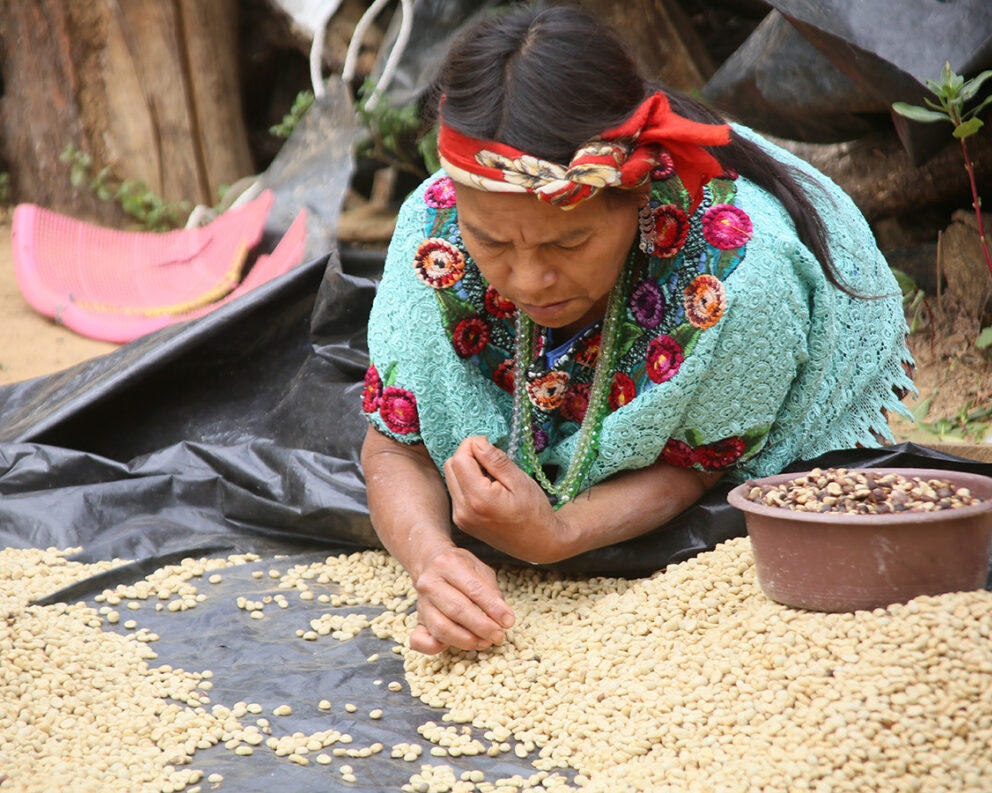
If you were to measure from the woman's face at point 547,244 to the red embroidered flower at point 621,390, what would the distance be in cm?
30

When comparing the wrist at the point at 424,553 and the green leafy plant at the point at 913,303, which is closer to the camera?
the wrist at the point at 424,553

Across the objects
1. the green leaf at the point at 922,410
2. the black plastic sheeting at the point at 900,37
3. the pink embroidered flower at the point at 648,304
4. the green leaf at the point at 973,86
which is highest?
the black plastic sheeting at the point at 900,37

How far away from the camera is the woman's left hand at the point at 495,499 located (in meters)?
2.14

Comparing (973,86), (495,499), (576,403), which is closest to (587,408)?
(576,403)

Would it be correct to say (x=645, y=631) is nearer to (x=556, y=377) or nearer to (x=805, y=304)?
(x=556, y=377)

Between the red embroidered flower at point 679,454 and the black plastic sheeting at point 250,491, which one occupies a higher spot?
the red embroidered flower at point 679,454

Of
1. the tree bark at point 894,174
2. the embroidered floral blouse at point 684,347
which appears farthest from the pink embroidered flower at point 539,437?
the tree bark at point 894,174

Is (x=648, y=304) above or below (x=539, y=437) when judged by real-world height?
above

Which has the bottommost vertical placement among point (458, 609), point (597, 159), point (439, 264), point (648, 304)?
point (458, 609)

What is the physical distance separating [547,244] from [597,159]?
0.19 meters

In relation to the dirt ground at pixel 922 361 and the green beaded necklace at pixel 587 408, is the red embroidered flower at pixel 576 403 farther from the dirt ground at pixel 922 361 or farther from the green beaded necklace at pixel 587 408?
the dirt ground at pixel 922 361

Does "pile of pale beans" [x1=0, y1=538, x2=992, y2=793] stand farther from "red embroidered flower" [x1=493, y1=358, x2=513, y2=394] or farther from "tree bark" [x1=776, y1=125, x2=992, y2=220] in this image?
"tree bark" [x1=776, y1=125, x2=992, y2=220]

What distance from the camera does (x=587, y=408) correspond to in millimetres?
2455

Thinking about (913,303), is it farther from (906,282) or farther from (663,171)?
(663,171)
